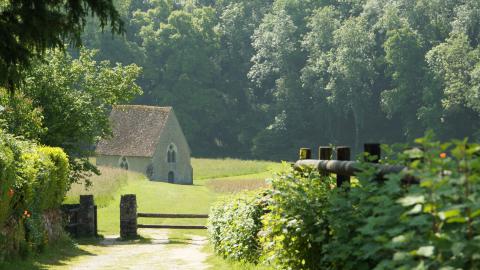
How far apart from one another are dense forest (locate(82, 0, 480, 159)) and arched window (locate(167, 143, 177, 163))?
21861mm

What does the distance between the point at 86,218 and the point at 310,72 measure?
6193cm

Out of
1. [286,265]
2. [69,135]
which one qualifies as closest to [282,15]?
[69,135]

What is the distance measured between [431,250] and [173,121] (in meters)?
59.5

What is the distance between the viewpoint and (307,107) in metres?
89.8

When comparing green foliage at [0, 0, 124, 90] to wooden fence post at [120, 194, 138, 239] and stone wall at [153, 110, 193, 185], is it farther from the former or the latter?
stone wall at [153, 110, 193, 185]

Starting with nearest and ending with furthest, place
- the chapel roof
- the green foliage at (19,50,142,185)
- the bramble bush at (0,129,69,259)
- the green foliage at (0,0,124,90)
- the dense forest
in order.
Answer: the green foliage at (0,0,124,90) < the bramble bush at (0,129,69,259) < the green foliage at (19,50,142,185) < the chapel roof < the dense forest

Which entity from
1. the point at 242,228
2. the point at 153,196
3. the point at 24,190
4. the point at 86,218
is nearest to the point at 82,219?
the point at 86,218

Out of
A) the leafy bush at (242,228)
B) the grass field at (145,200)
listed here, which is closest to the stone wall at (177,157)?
the grass field at (145,200)

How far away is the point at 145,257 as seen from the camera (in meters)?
20.1

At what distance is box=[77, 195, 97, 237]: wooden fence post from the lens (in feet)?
90.0

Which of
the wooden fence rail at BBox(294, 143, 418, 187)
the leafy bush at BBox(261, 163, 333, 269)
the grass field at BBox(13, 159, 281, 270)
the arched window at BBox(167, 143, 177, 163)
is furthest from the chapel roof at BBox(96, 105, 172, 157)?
the leafy bush at BBox(261, 163, 333, 269)

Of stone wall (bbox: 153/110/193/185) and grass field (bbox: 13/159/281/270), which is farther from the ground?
stone wall (bbox: 153/110/193/185)

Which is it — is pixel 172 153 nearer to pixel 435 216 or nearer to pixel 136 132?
pixel 136 132

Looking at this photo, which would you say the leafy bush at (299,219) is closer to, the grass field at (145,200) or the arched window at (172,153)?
the grass field at (145,200)
